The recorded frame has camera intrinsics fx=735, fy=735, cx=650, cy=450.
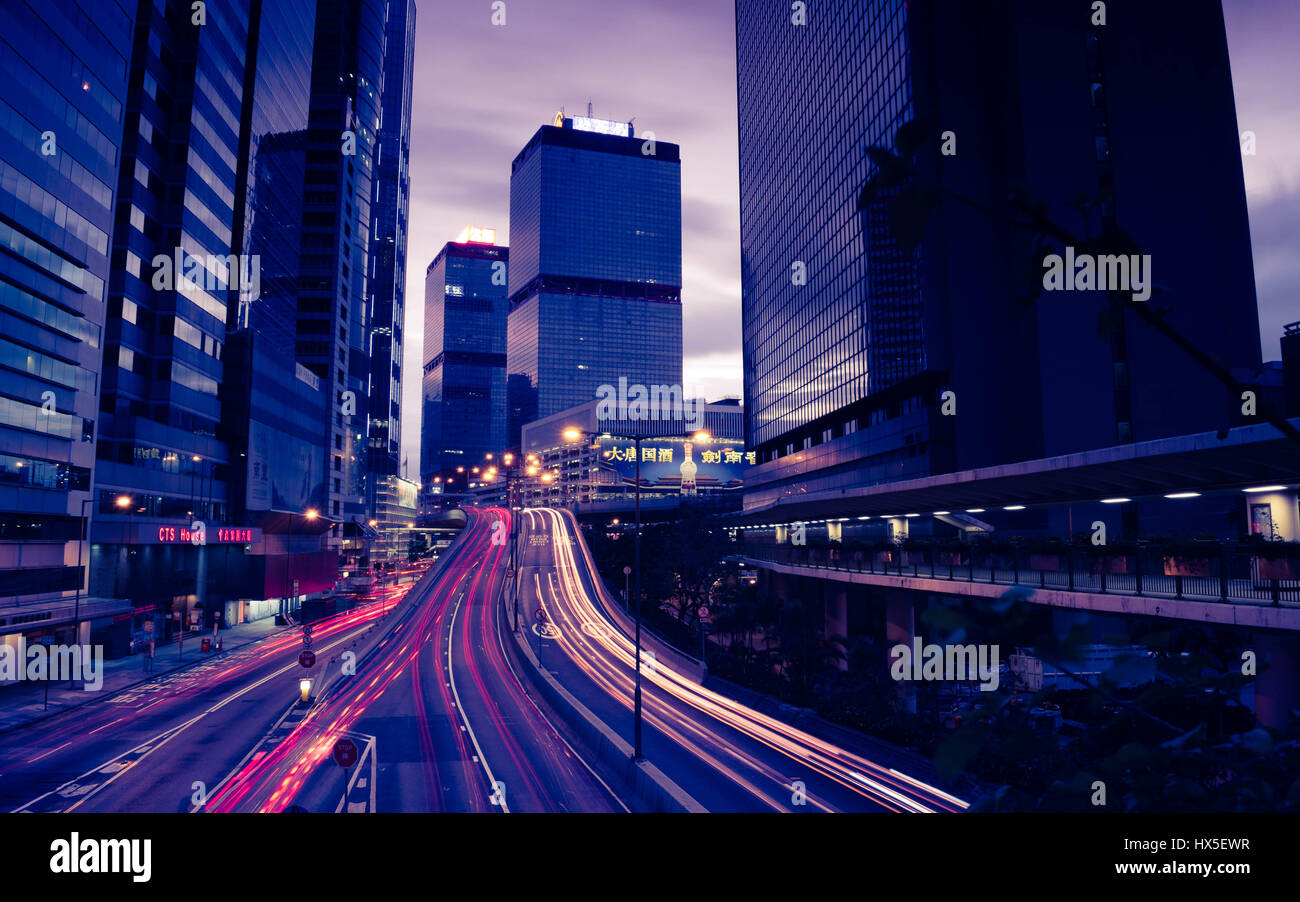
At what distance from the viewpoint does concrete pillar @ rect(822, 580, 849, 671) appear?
56281mm

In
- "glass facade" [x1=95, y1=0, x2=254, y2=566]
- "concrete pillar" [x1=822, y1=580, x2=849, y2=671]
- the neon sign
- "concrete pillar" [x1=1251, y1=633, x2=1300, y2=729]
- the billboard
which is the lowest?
"concrete pillar" [x1=822, y1=580, x2=849, y2=671]

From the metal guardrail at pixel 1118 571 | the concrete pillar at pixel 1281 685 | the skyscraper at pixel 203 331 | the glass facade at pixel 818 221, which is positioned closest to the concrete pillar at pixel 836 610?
the metal guardrail at pixel 1118 571

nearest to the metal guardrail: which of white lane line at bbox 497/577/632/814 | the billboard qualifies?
white lane line at bbox 497/577/632/814

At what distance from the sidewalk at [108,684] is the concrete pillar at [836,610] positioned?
48.2 meters

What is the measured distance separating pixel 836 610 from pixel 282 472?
7143 centimetres

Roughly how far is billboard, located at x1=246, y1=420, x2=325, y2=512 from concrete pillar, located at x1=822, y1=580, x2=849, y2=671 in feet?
213

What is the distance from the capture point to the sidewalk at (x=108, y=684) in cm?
3962

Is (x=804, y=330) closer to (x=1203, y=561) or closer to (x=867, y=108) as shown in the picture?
(x=867, y=108)

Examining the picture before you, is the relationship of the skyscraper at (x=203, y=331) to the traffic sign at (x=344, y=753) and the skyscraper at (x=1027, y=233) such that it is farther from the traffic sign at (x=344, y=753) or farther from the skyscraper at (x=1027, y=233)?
the skyscraper at (x=1027, y=233)

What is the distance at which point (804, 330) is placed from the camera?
104500 millimetres

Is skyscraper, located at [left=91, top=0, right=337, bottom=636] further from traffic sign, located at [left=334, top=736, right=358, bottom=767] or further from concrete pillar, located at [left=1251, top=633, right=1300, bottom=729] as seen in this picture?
concrete pillar, located at [left=1251, top=633, right=1300, bottom=729]

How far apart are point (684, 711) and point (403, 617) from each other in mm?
40810

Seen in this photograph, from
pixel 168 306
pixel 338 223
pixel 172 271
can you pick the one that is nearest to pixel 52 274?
pixel 168 306
